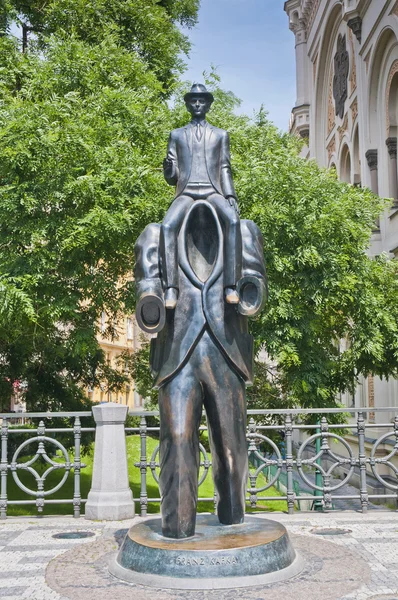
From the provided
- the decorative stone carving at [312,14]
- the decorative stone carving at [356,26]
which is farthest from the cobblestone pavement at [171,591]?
the decorative stone carving at [312,14]

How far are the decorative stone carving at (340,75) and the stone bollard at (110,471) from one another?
2170cm

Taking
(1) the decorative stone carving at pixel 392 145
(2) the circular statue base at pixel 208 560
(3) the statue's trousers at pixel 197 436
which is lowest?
(2) the circular statue base at pixel 208 560

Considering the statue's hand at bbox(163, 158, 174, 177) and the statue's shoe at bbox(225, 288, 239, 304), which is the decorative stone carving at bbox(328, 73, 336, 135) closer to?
the statue's hand at bbox(163, 158, 174, 177)

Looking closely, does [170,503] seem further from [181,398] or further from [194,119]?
[194,119]

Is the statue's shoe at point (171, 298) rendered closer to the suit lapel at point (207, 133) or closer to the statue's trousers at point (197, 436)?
the statue's trousers at point (197, 436)

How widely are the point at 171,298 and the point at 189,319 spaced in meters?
0.21

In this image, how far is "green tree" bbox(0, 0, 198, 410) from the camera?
36.4 ft

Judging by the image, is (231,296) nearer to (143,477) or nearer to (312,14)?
(143,477)

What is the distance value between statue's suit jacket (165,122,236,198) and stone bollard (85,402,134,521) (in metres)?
3.72

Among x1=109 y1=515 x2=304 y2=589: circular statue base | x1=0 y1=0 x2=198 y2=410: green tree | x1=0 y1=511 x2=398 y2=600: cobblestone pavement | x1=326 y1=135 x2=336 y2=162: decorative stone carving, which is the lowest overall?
x1=0 y1=511 x2=398 y2=600: cobblestone pavement

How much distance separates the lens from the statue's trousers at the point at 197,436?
16.4ft

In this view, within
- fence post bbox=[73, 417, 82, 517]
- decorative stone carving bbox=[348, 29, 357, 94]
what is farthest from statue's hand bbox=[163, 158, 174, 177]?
decorative stone carving bbox=[348, 29, 357, 94]

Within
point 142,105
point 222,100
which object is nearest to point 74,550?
point 142,105

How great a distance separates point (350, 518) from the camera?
26.8 feet
